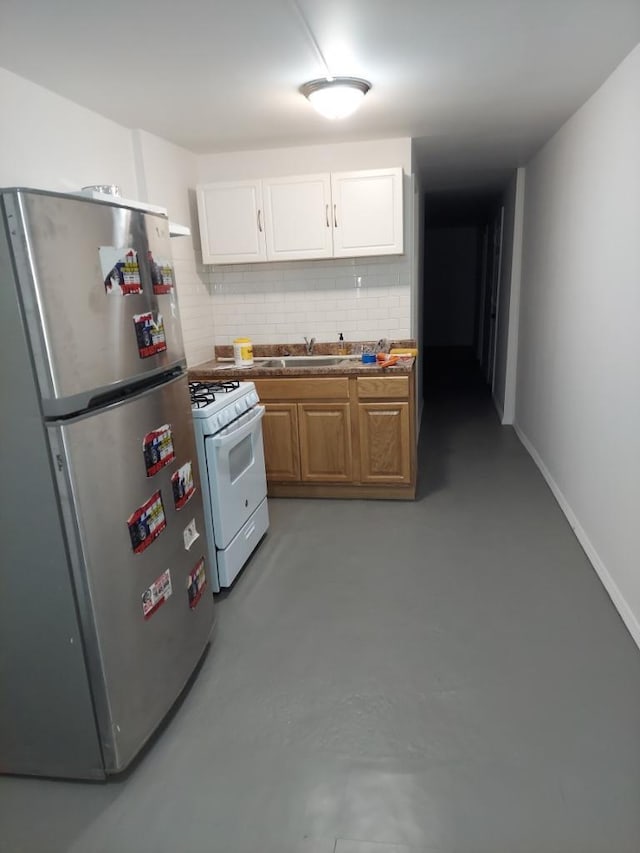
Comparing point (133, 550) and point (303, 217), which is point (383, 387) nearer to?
point (303, 217)

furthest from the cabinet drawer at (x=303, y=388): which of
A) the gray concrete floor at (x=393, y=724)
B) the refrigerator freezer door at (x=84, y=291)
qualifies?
the refrigerator freezer door at (x=84, y=291)

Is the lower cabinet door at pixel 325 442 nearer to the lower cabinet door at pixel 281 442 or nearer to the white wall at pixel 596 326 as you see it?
the lower cabinet door at pixel 281 442

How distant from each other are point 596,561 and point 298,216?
274 centimetres

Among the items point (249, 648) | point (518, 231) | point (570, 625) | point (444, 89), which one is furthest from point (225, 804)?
point (518, 231)

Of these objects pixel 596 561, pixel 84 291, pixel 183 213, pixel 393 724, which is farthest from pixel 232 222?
pixel 393 724

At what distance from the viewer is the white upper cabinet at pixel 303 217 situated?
356cm

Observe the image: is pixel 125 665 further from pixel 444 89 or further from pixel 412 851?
pixel 444 89

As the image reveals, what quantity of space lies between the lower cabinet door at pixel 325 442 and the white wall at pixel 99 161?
0.99 metres

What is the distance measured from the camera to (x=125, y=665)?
167 cm

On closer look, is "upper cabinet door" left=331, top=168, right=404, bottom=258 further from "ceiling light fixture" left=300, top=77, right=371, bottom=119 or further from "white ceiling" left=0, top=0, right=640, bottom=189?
"ceiling light fixture" left=300, top=77, right=371, bottom=119

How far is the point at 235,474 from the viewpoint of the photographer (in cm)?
279

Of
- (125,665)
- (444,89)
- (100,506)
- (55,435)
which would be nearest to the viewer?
(55,435)

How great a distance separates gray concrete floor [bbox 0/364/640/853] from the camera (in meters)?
1.53

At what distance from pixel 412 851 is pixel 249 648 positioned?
3.41 feet
